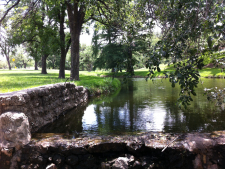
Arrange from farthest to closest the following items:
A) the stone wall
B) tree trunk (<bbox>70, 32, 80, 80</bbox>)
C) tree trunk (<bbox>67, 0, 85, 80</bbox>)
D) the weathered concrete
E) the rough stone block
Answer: tree trunk (<bbox>70, 32, 80, 80</bbox>)
tree trunk (<bbox>67, 0, 85, 80</bbox>)
the stone wall
the rough stone block
the weathered concrete

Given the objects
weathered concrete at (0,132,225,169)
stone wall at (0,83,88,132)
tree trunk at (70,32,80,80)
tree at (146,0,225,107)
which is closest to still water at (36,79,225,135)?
stone wall at (0,83,88,132)

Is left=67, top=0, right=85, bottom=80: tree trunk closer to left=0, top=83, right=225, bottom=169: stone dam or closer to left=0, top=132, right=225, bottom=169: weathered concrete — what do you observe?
left=0, top=83, right=225, bottom=169: stone dam

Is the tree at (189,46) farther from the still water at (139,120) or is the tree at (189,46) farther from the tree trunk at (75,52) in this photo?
the tree trunk at (75,52)

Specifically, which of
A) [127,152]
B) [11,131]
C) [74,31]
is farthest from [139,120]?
[74,31]

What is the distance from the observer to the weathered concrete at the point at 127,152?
339 cm

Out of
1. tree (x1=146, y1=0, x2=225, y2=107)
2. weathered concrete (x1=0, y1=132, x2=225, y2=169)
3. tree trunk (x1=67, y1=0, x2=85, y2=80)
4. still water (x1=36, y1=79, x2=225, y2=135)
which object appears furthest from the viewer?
→ tree trunk (x1=67, y1=0, x2=85, y2=80)

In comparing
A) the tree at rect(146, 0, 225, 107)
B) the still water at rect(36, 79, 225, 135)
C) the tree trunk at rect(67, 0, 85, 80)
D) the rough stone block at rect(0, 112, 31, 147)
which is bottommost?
the still water at rect(36, 79, 225, 135)

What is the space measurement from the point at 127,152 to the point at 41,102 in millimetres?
3257

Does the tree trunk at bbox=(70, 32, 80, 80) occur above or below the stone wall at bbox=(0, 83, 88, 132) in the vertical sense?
above

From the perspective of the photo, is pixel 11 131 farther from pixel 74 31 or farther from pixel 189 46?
pixel 74 31

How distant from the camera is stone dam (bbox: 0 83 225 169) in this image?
3398mm

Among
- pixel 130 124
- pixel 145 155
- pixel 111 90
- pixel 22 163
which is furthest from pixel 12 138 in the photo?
pixel 111 90

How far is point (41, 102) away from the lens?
5.67 meters

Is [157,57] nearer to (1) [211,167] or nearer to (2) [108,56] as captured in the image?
(1) [211,167]
